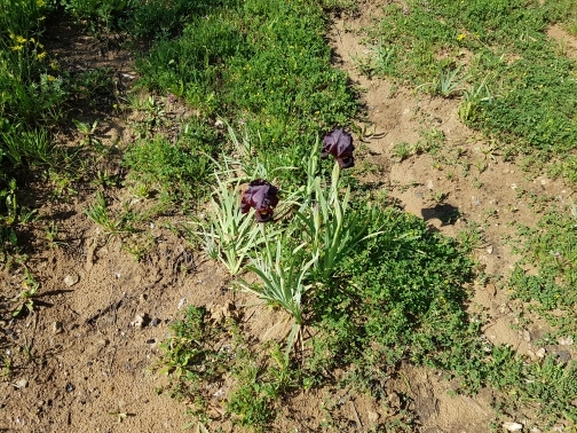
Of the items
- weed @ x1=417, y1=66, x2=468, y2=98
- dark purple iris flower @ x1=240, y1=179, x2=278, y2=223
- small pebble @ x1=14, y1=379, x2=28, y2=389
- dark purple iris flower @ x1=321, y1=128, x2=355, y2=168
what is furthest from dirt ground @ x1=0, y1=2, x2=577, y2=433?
dark purple iris flower @ x1=321, y1=128, x2=355, y2=168

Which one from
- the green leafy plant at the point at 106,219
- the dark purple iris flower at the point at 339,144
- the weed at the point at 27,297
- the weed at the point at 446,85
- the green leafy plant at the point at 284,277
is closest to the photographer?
the dark purple iris flower at the point at 339,144

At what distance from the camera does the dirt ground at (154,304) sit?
3.09m

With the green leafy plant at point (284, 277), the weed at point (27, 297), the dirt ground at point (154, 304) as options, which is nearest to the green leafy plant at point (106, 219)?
the dirt ground at point (154, 304)

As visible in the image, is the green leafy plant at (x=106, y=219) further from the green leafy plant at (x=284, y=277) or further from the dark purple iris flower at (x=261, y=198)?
the dark purple iris flower at (x=261, y=198)

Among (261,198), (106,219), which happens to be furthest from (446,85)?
(106,219)

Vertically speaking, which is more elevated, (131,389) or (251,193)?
(251,193)

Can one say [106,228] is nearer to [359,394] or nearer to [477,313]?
[359,394]

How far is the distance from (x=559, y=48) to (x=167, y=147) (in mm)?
4176

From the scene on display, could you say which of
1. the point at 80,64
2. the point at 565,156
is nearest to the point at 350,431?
the point at 565,156

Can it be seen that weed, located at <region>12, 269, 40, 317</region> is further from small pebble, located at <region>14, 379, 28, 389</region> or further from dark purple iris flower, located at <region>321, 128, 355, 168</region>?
dark purple iris flower, located at <region>321, 128, 355, 168</region>

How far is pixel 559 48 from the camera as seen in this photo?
5.33m

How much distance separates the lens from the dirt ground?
10.1ft

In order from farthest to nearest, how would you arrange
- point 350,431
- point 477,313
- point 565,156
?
point 565,156
point 477,313
point 350,431

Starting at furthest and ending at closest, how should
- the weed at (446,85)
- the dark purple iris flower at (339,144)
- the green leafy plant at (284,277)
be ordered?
the weed at (446,85) → the green leafy plant at (284,277) → the dark purple iris flower at (339,144)
